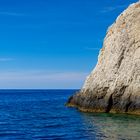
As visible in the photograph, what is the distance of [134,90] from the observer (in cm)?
5638

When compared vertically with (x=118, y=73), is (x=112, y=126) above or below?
below

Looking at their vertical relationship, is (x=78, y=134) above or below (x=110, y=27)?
below

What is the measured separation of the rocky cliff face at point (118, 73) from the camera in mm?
57250

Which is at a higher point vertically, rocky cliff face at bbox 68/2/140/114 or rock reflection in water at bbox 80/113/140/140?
rocky cliff face at bbox 68/2/140/114

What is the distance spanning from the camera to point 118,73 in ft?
199

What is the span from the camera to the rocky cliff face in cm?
5725

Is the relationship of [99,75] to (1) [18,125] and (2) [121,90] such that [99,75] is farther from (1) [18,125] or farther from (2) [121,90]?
(1) [18,125]

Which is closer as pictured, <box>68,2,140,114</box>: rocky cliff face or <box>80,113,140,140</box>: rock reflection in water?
<box>80,113,140,140</box>: rock reflection in water

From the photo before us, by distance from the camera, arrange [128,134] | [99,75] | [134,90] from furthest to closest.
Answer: [99,75] → [134,90] → [128,134]

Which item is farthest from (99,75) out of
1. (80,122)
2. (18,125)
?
(18,125)

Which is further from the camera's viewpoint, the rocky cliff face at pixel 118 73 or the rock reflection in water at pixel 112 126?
the rocky cliff face at pixel 118 73

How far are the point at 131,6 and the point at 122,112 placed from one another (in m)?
18.3

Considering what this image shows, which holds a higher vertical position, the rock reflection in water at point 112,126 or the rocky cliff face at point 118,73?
the rocky cliff face at point 118,73

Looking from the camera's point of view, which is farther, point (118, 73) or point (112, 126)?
point (118, 73)
